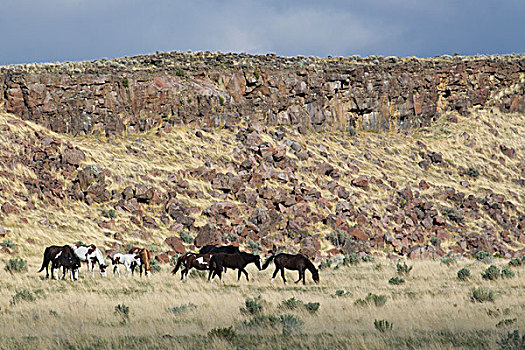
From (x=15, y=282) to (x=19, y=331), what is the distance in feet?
29.0

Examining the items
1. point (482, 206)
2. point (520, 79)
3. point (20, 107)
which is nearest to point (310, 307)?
point (20, 107)

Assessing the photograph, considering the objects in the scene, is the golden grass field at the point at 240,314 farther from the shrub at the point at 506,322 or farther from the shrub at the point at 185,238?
the shrub at the point at 185,238

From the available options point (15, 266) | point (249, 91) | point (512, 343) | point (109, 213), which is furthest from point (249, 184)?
point (512, 343)

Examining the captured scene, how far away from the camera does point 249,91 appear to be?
52.2 meters

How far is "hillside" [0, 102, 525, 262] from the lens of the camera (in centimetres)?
3347

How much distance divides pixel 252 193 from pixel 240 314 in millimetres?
27004

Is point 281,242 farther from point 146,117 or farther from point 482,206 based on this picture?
point 482,206

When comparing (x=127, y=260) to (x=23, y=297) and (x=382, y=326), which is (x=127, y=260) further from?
(x=382, y=326)

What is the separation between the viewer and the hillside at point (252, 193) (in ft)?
110

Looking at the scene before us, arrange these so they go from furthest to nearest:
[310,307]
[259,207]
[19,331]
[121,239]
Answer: [259,207] → [121,239] → [310,307] → [19,331]

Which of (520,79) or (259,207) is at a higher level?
(520,79)

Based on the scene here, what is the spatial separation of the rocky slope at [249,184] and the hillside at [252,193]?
120mm

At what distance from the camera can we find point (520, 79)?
66.6 meters

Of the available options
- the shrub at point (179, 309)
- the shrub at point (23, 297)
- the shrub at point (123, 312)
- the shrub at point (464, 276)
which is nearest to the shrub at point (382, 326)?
the shrub at point (179, 309)
